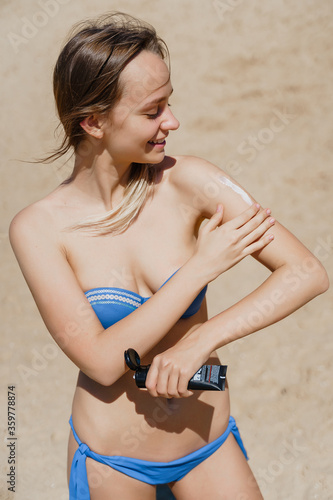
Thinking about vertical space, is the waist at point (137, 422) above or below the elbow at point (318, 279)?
below

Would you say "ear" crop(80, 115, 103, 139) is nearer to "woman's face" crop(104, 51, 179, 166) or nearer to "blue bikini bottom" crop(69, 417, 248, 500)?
"woman's face" crop(104, 51, 179, 166)

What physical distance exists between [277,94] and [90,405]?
15.8ft

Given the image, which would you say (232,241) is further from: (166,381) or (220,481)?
(220,481)

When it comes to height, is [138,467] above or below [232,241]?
below

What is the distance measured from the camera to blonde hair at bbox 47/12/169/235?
64.9 inches

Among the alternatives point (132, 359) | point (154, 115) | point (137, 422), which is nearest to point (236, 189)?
point (154, 115)

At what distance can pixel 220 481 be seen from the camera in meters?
1.85

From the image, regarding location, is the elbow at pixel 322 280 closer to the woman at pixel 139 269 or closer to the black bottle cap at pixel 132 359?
the woman at pixel 139 269

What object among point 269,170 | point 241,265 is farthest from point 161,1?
point 241,265

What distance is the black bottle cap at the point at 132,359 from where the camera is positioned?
1548 millimetres

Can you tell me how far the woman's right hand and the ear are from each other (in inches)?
15.8

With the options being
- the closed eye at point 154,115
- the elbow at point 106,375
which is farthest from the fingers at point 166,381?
the closed eye at point 154,115

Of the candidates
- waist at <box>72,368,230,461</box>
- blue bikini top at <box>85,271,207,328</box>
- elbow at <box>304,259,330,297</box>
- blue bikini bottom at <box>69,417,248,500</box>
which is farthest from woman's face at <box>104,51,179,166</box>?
blue bikini bottom at <box>69,417,248,500</box>

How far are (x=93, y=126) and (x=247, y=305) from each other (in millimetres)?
648
